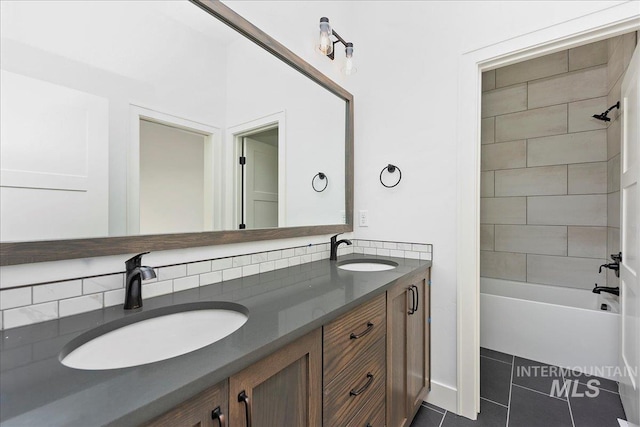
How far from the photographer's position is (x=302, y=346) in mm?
769

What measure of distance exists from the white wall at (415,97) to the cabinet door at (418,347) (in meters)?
0.11

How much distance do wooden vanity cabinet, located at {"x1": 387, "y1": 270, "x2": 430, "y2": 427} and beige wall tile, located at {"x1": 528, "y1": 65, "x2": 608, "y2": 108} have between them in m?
2.33

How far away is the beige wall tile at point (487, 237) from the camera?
2953 millimetres

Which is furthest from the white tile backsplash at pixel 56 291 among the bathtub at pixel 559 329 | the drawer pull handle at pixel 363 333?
the bathtub at pixel 559 329

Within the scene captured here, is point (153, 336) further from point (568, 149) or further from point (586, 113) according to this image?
point (586, 113)

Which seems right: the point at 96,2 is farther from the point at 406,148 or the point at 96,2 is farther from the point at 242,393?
the point at 406,148

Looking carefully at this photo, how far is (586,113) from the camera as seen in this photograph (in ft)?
8.21

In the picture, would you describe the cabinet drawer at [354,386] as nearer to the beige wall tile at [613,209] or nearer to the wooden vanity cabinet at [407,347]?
the wooden vanity cabinet at [407,347]

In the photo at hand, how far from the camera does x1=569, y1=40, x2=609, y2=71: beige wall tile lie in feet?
7.97

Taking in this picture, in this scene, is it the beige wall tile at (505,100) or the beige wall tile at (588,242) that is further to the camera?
the beige wall tile at (505,100)

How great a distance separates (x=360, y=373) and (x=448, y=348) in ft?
3.07

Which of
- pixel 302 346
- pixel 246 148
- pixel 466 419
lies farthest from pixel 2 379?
pixel 466 419

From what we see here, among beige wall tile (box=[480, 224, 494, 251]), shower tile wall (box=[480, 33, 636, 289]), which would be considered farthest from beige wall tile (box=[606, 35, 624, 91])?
beige wall tile (box=[480, 224, 494, 251])

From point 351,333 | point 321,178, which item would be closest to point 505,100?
point 321,178
